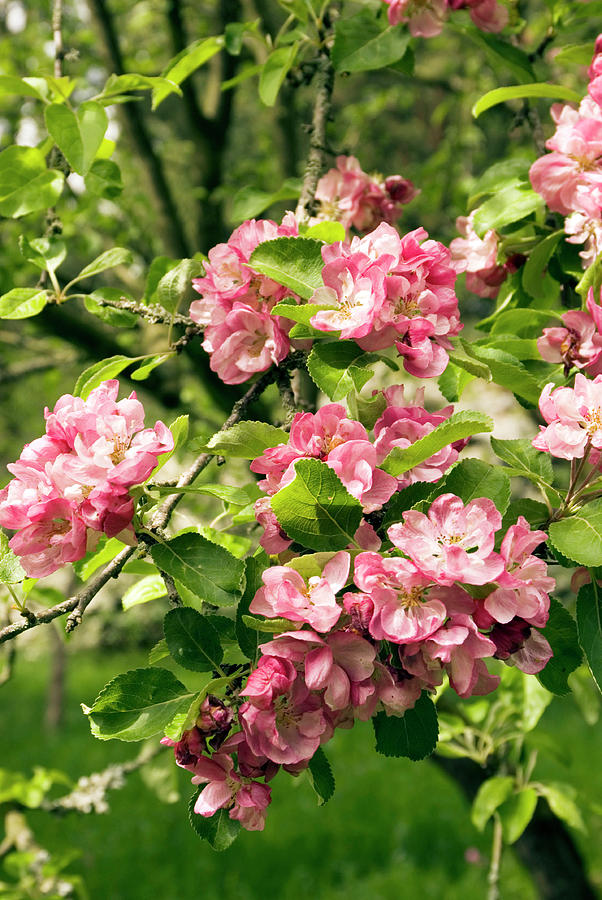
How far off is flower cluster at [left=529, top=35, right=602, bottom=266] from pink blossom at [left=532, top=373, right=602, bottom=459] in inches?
11.2

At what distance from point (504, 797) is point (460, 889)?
131 inches

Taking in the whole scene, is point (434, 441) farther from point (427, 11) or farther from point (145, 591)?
point (427, 11)

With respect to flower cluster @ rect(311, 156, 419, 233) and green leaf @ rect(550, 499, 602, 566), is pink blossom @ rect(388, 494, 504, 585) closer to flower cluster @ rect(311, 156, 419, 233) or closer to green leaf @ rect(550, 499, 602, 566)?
green leaf @ rect(550, 499, 602, 566)

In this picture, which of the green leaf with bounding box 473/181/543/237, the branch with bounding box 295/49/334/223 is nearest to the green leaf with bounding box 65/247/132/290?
the branch with bounding box 295/49/334/223

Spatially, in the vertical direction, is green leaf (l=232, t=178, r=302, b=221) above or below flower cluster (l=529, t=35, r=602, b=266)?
below

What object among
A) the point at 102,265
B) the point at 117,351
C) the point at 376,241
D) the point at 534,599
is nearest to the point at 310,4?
the point at 102,265

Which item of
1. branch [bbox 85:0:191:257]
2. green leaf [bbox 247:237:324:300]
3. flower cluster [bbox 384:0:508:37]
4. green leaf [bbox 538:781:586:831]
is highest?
flower cluster [bbox 384:0:508:37]

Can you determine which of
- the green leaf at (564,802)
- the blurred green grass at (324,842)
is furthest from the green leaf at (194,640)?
the blurred green grass at (324,842)

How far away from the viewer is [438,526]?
0.80 metres

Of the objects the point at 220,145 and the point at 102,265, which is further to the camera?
the point at 220,145

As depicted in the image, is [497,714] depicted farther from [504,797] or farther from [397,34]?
[397,34]

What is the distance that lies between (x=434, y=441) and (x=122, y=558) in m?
0.37

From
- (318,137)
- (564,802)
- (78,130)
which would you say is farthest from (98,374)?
(564,802)

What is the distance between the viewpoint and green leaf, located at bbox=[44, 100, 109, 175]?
1.27m
